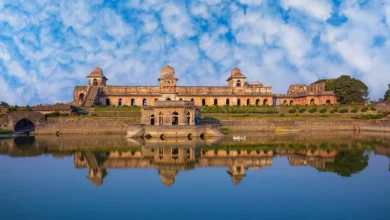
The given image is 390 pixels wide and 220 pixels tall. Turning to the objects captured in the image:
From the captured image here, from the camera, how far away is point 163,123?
129ft

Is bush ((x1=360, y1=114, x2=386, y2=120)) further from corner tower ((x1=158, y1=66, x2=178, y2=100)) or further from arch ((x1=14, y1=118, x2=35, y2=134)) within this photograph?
arch ((x1=14, y1=118, x2=35, y2=134))

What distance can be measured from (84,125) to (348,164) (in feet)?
104

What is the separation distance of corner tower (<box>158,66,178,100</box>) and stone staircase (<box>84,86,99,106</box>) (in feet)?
37.1

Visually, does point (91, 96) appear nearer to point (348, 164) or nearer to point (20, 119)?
point (20, 119)

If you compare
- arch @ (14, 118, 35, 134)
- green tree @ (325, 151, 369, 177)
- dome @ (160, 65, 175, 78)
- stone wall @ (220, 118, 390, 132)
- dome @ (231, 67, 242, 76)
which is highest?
dome @ (231, 67, 242, 76)

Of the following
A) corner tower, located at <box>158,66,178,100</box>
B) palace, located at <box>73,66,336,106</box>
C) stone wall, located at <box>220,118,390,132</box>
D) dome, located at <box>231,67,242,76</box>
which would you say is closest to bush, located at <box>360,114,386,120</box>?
stone wall, located at <box>220,118,390,132</box>

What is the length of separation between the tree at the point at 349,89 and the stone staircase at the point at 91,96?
41.4 metres

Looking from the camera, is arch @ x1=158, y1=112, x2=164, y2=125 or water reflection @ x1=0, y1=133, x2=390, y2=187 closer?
water reflection @ x1=0, y1=133, x2=390, y2=187

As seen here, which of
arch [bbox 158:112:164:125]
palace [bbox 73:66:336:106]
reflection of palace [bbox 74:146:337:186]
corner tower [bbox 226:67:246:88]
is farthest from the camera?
corner tower [bbox 226:67:246:88]

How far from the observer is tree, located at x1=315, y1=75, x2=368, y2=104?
2462 inches

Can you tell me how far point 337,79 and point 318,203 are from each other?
58.4 meters

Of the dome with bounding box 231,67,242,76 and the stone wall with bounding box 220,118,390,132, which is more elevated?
the dome with bounding box 231,67,242,76

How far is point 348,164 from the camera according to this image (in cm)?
2045

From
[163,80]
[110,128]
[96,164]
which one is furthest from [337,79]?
[96,164]
